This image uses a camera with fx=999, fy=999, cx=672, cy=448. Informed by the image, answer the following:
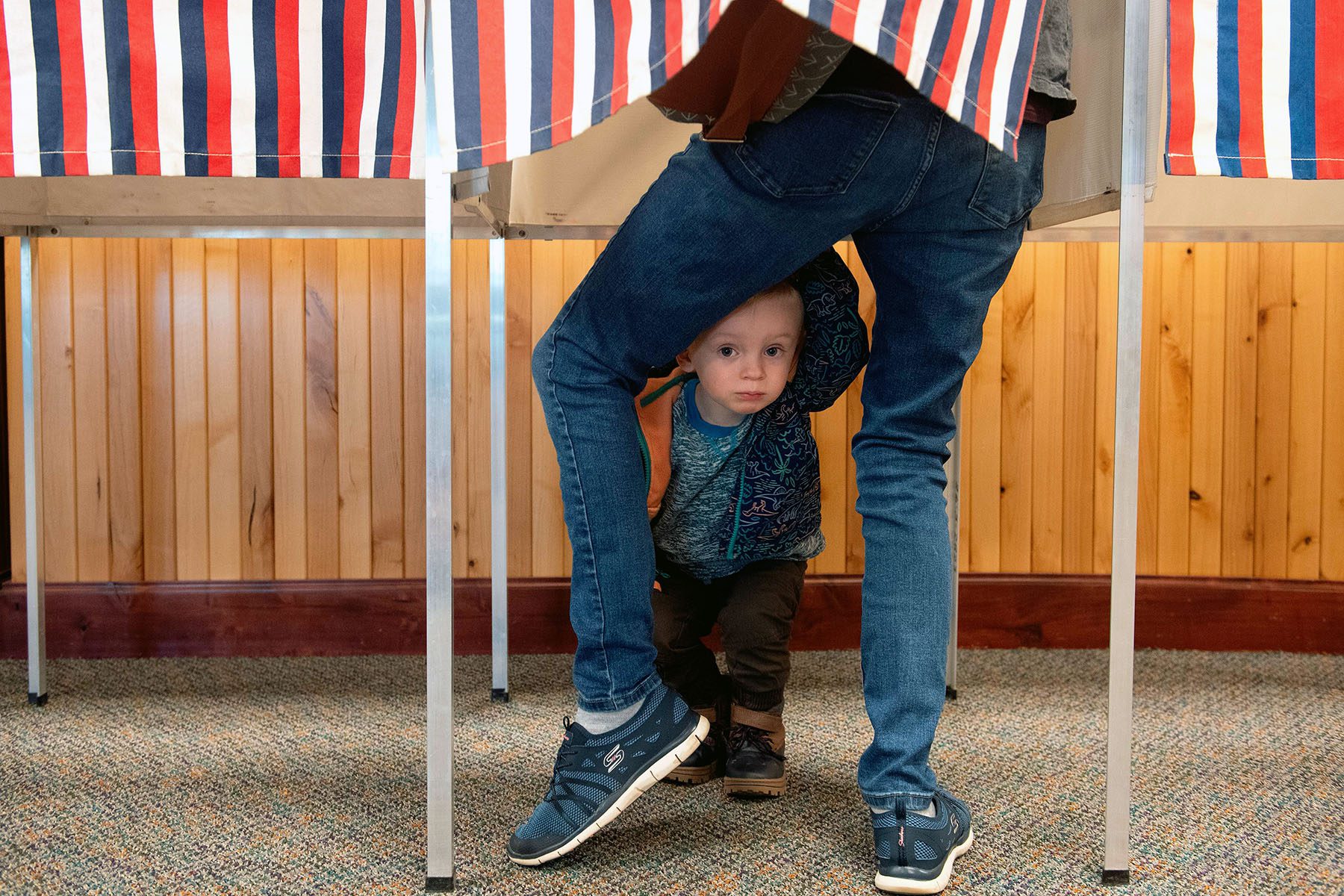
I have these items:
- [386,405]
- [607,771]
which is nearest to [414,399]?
[386,405]

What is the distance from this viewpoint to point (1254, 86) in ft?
2.77

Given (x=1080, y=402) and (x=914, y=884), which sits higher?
(x=1080, y=402)

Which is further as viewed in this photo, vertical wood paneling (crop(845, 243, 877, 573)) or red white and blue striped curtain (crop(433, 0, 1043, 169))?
vertical wood paneling (crop(845, 243, 877, 573))

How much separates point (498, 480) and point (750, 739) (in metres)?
0.57

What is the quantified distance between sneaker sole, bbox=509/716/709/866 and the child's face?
335mm

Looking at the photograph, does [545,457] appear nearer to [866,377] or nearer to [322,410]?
[322,410]

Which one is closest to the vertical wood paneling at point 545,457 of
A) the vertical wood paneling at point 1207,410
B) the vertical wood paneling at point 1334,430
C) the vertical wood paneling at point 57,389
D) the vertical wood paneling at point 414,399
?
the vertical wood paneling at point 414,399

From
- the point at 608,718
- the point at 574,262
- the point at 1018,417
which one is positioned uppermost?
the point at 574,262

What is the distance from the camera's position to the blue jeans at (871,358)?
80cm

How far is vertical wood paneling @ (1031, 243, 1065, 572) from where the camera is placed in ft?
5.69

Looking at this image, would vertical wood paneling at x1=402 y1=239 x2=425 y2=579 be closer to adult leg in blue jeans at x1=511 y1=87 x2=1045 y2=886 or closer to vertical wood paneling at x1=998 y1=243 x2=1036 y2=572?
adult leg in blue jeans at x1=511 y1=87 x2=1045 y2=886

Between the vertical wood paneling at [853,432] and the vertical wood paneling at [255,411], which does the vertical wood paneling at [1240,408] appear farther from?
the vertical wood paneling at [255,411]

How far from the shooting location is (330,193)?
1351 mm

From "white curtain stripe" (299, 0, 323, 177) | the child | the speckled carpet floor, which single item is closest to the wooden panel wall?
the speckled carpet floor
